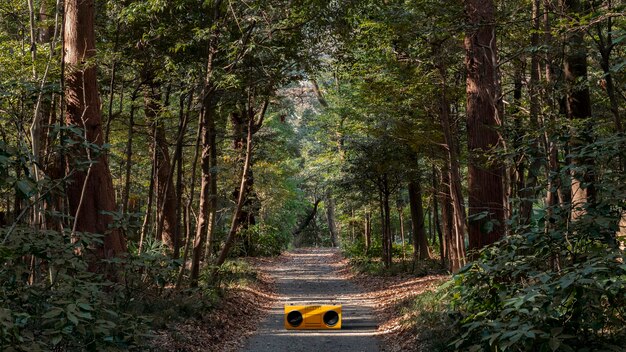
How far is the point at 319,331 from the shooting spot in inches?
432

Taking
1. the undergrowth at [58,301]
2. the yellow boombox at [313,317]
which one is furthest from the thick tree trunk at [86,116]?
the undergrowth at [58,301]

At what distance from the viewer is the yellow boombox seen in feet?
36.0

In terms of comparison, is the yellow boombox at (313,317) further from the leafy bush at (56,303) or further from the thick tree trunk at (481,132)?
the leafy bush at (56,303)

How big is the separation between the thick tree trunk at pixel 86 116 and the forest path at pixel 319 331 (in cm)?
319

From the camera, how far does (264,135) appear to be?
72.5 ft

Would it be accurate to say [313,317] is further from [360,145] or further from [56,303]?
[360,145]

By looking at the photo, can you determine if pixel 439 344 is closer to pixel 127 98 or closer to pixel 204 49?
pixel 204 49

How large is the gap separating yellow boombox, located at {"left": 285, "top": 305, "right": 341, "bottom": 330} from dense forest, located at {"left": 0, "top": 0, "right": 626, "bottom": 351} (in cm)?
161

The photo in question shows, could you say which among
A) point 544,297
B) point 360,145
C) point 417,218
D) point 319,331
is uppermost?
point 360,145

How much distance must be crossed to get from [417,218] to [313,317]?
1045 centimetres

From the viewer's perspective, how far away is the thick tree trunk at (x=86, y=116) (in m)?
9.99

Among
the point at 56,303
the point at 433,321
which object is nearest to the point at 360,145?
the point at 433,321

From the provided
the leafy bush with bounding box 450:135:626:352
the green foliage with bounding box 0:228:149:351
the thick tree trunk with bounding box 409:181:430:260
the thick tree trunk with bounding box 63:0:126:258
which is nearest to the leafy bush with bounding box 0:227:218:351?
the green foliage with bounding box 0:228:149:351

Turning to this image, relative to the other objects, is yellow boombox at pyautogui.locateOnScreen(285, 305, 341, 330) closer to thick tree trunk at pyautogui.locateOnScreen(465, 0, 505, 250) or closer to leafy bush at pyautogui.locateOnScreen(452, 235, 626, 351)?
thick tree trunk at pyautogui.locateOnScreen(465, 0, 505, 250)
